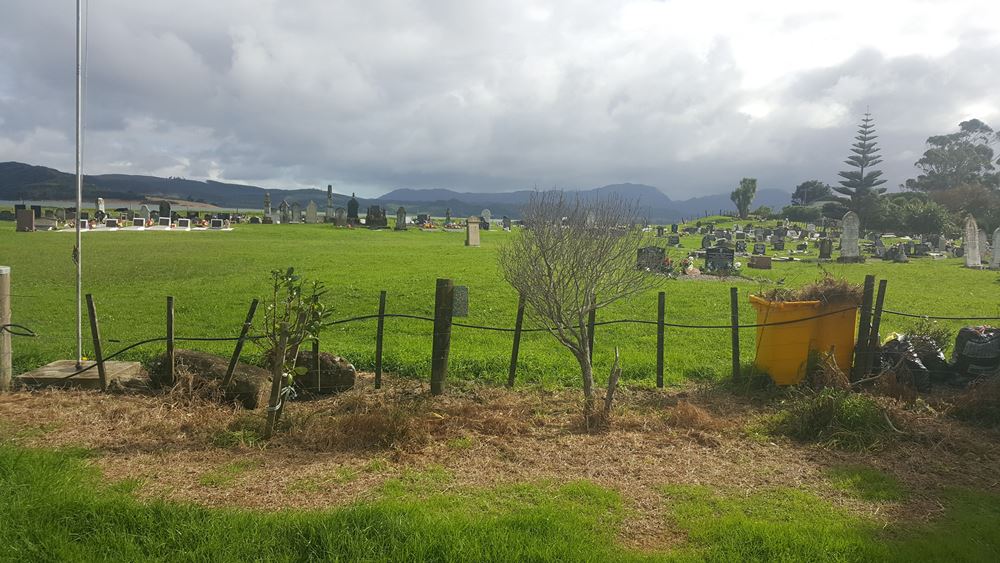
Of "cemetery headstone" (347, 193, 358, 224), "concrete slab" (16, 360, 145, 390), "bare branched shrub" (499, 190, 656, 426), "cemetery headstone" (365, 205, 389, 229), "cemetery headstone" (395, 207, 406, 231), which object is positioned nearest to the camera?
"bare branched shrub" (499, 190, 656, 426)

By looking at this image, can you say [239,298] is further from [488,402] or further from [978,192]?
[978,192]

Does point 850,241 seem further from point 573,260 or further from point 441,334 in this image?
point 441,334

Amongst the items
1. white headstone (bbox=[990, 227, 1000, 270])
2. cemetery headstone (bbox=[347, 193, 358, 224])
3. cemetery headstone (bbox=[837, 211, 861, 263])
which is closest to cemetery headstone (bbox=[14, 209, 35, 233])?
cemetery headstone (bbox=[347, 193, 358, 224])

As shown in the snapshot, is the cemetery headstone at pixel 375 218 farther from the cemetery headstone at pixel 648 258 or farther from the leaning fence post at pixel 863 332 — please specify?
the leaning fence post at pixel 863 332

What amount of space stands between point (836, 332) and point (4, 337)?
399 inches

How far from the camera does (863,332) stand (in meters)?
8.12

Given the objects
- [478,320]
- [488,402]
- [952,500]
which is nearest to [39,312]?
[478,320]

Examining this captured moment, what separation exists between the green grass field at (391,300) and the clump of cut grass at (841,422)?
8.28 feet

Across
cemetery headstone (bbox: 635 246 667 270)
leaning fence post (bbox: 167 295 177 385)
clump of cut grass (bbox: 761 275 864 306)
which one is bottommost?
leaning fence post (bbox: 167 295 177 385)

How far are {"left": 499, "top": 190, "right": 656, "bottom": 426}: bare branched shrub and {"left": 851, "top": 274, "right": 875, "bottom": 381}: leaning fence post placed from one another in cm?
317

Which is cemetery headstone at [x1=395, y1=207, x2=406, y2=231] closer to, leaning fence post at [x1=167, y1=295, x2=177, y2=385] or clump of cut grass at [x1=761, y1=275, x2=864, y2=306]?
leaning fence post at [x1=167, y1=295, x2=177, y2=385]

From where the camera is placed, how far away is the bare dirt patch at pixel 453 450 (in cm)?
486

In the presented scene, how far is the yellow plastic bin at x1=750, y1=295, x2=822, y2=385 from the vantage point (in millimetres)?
8180

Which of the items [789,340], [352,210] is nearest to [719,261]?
[789,340]
